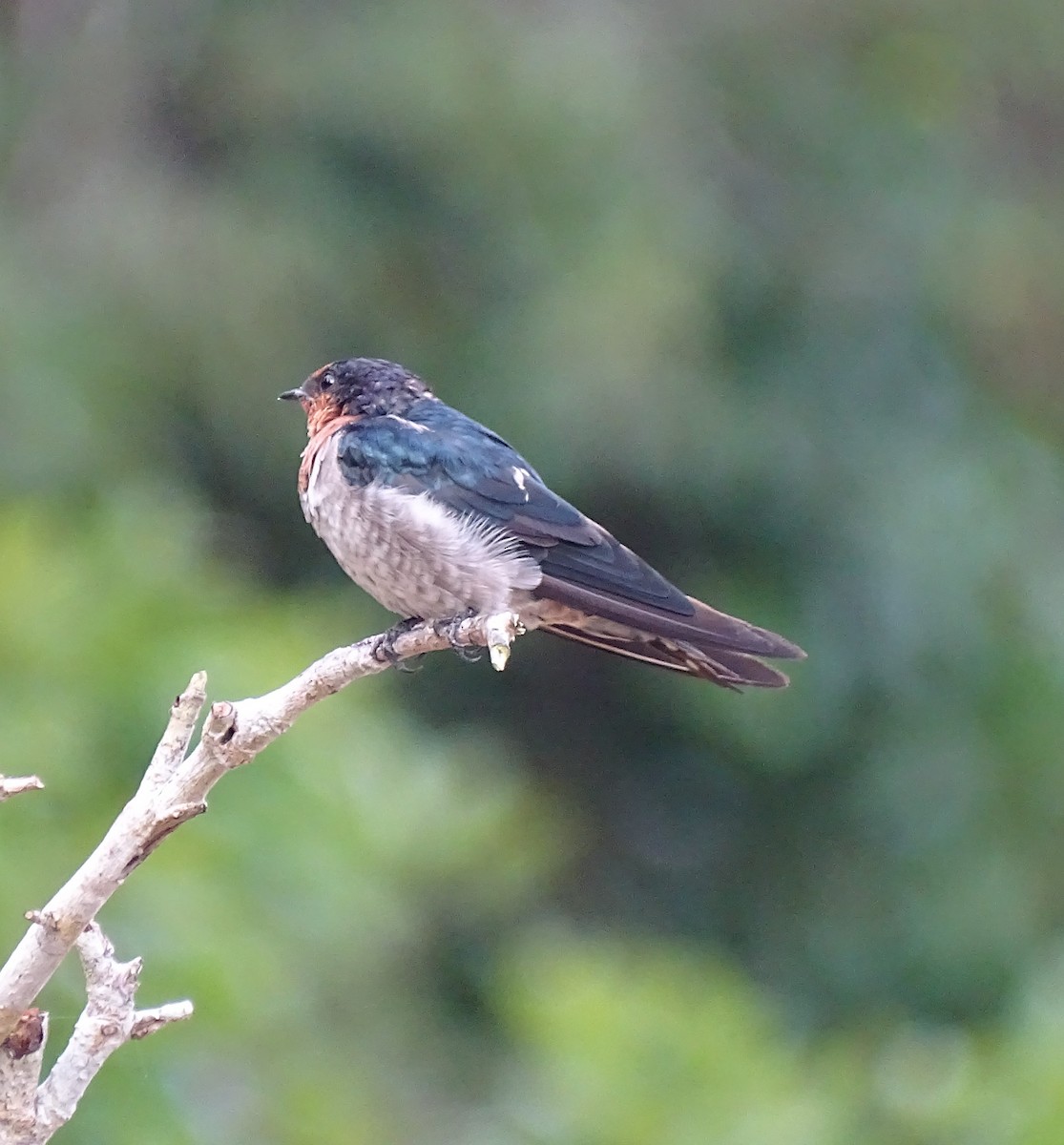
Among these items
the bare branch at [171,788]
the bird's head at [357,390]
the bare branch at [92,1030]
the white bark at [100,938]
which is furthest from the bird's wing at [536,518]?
the bare branch at [92,1030]

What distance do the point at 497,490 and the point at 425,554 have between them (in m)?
0.17

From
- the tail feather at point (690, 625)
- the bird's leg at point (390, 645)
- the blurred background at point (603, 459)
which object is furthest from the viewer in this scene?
the blurred background at point (603, 459)

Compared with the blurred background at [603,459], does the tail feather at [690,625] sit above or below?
below

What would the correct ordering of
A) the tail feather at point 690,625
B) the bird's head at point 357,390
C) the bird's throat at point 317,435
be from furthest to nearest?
1. the bird's head at point 357,390
2. the bird's throat at point 317,435
3. the tail feather at point 690,625

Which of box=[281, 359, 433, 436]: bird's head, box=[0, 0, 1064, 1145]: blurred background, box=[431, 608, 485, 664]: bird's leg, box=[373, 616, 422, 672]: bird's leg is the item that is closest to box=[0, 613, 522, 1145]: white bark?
box=[373, 616, 422, 672]: bird's leg

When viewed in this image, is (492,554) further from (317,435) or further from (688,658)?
(317,435)

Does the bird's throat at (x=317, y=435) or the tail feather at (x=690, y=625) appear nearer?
the tail feather at (x=690, y=625)

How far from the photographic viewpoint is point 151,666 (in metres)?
3.69

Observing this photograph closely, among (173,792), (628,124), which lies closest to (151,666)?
(173,792)

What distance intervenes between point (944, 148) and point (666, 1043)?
14.7 ft

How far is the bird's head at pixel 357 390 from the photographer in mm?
2883

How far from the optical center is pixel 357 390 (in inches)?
115

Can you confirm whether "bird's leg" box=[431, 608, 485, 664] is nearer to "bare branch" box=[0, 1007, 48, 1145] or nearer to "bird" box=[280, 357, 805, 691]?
"bird" box=[280, 357, 805, 691]

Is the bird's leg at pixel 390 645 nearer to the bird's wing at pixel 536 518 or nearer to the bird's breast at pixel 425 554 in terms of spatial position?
the bird's breast at pixel 425 554
